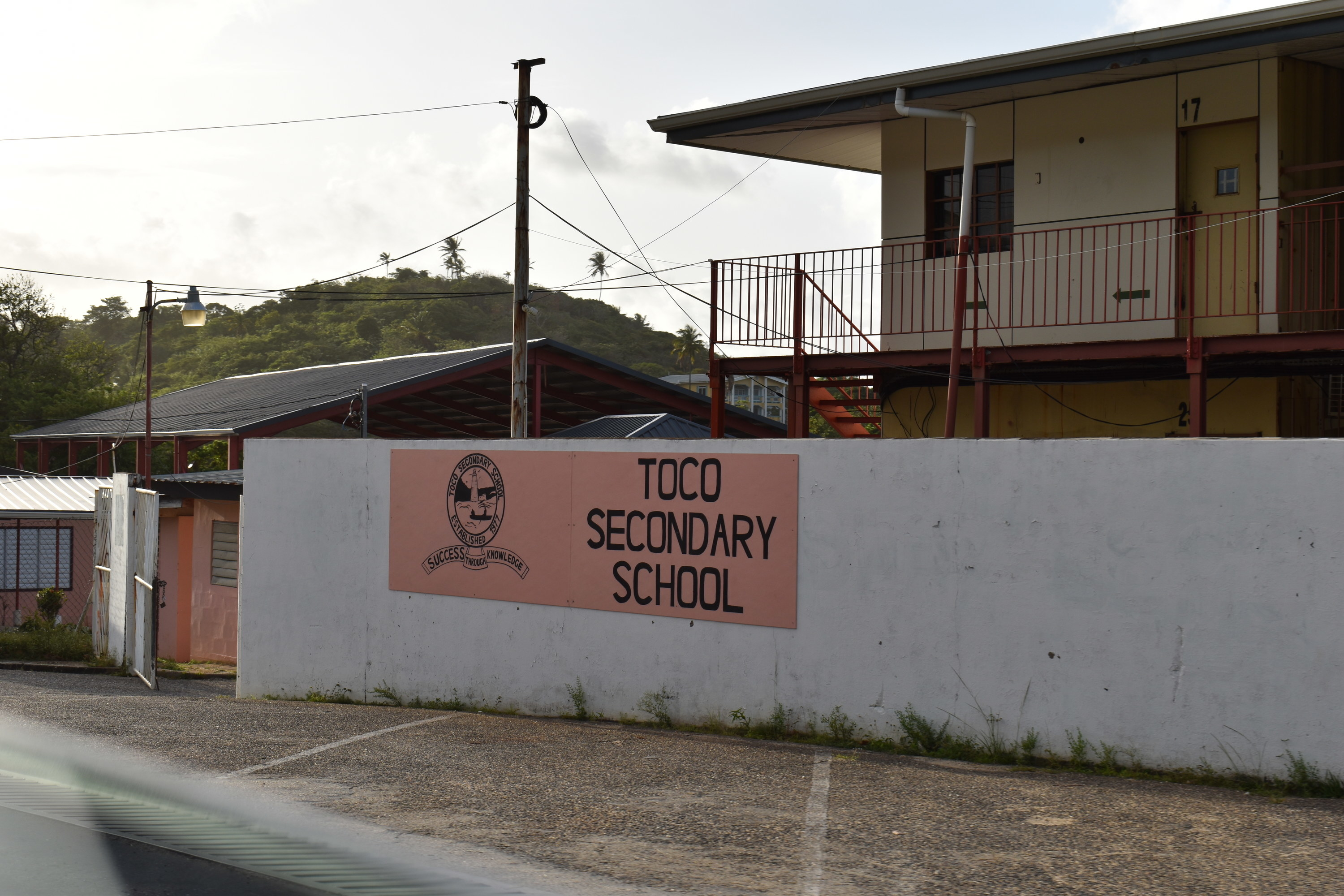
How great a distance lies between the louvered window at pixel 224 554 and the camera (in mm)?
18891

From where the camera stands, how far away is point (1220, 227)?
12.8 meters

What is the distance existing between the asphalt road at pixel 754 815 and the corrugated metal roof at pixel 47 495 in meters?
13.3

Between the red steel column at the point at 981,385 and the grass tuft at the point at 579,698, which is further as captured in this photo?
the red steel column at the point at 981,385

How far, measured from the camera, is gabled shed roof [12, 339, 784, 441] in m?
24.6

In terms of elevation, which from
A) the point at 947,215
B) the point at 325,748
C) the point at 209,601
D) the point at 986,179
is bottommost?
the point at 209,601

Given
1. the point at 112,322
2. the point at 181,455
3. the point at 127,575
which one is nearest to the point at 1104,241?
the point at 127,575

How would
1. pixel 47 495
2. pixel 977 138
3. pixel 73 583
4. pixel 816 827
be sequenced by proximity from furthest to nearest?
pixel 47 495, pixel 73 583, pixel 977 138, pixel 816 827

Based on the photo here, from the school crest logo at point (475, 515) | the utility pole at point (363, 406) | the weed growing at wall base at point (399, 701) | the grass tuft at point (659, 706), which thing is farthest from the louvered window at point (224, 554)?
the grass tuft at point (659, 706)

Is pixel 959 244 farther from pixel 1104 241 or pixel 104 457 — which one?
pixel 104 457

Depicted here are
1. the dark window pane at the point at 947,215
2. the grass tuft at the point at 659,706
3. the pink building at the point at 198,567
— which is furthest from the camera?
the pink building at the point at 198,567

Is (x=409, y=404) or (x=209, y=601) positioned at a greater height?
(x=409, y=404)

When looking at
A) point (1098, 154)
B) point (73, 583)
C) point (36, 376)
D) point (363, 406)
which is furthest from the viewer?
point (36, 376)

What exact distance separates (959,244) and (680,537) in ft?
20.8

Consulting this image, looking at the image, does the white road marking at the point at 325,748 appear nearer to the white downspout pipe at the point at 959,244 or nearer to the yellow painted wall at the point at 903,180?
the white downspout pipe at the point at 959,244
